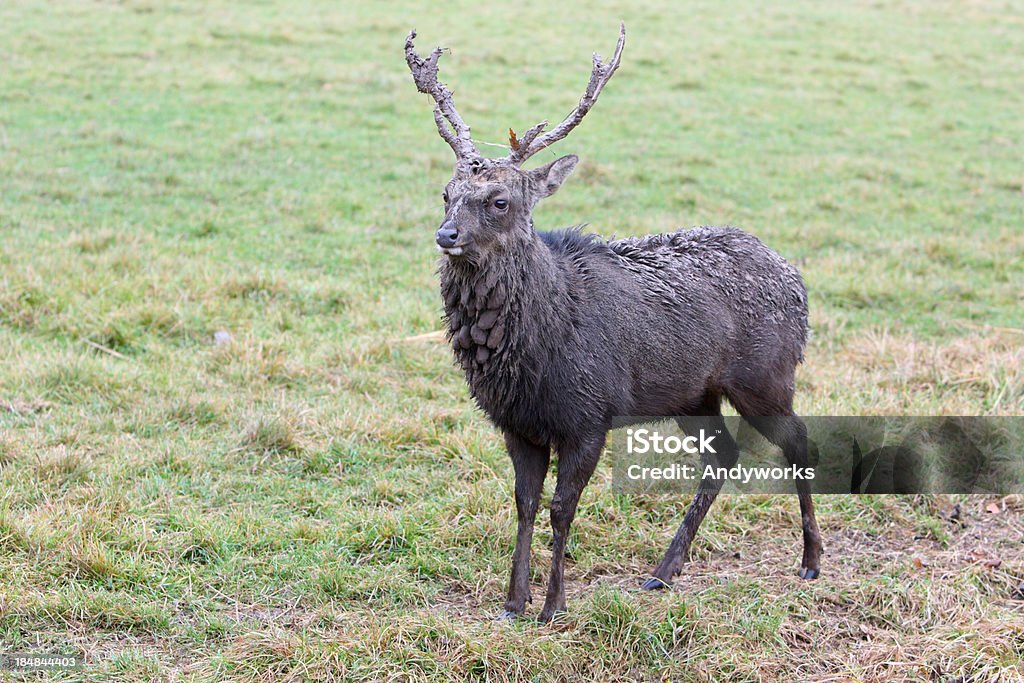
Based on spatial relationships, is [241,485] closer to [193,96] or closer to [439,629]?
[439,629]

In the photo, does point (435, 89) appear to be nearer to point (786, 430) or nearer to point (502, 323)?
point (502, 323)

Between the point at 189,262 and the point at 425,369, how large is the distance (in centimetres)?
260

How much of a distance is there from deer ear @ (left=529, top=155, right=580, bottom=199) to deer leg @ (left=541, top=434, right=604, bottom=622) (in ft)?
3.66

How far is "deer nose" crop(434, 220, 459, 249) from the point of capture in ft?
13.7

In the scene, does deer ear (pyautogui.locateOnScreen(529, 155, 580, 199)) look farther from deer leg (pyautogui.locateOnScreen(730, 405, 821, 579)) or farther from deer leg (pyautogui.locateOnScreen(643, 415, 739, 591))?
deer leg (pyautogui.locateOnScreen(643, 415, 739, 591))

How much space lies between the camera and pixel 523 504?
473cm

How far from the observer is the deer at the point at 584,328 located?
447 cm

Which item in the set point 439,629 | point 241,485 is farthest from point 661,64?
point 439,629

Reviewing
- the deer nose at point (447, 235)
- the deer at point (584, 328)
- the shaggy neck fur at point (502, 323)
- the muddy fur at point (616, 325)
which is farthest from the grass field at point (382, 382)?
the deer nose at point (447, 235)

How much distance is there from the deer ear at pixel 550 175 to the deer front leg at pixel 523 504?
1.09m

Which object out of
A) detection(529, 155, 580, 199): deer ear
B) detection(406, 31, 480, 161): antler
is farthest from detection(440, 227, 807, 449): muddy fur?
detection(406, 31, 480, 161): antler

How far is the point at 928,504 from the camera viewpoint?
5805 mm

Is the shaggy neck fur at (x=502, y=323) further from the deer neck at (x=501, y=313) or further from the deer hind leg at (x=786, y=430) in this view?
the deer hind leg at (x=786, y=430)

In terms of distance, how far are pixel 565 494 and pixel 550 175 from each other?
1398mm
